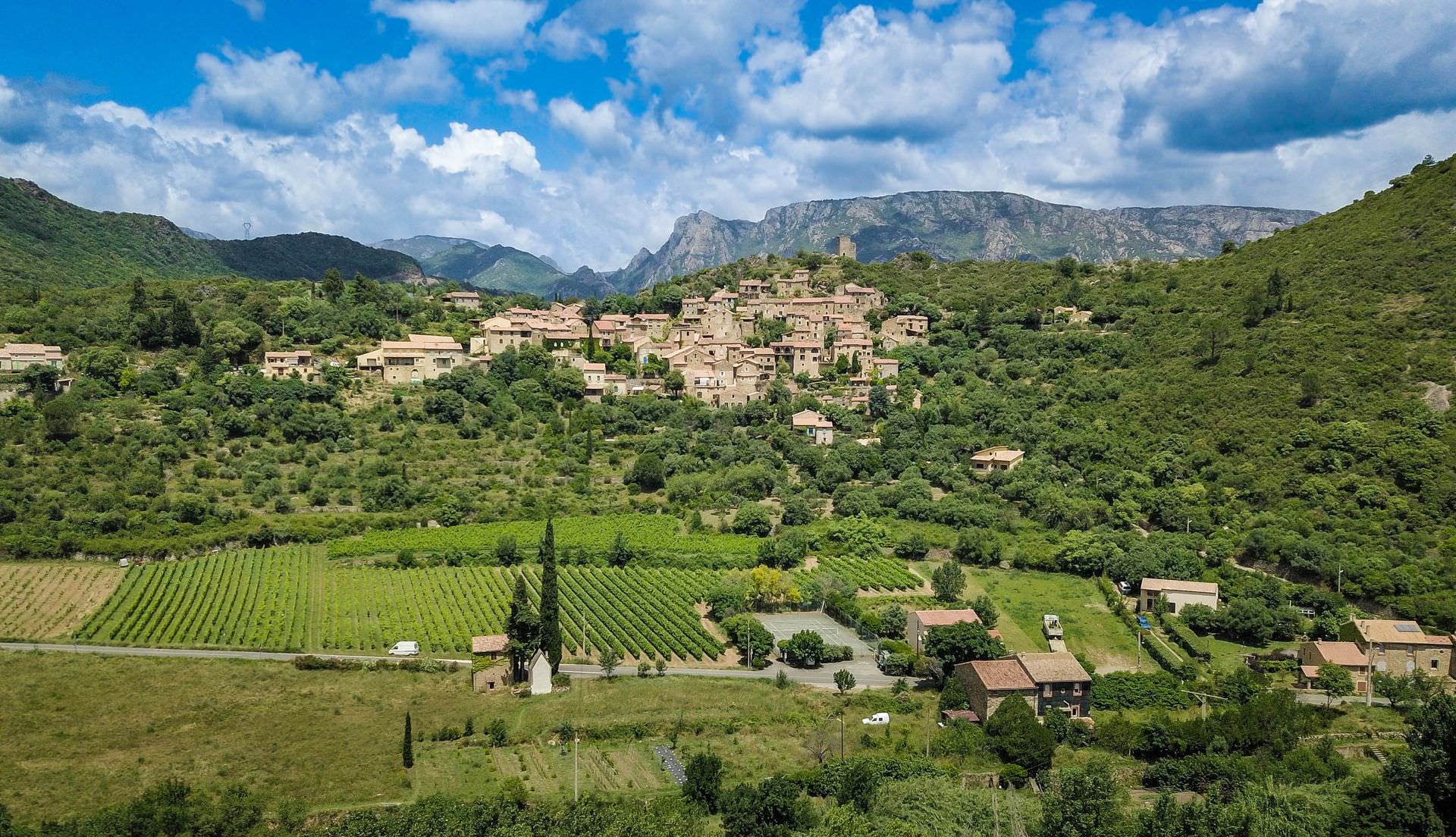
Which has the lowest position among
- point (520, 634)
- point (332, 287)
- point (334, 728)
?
point (334, 728)

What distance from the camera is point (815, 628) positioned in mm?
38562

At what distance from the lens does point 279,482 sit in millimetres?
50312

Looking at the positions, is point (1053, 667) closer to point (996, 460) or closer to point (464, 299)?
point (996, 460)

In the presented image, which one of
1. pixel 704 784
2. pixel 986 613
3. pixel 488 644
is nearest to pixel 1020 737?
pixel 704 784

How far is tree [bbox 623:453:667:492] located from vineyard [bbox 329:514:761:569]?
4973 millimetres

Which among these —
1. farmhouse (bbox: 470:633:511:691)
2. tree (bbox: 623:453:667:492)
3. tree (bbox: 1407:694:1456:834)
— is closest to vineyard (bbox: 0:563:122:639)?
farmhouse (bbox: 470:633:511:691)

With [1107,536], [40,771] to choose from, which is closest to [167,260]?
[40,771]

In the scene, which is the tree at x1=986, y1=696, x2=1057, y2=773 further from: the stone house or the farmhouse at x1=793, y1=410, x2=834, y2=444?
the farmhouse at x1=793, y1=410, x2=834, y2=444

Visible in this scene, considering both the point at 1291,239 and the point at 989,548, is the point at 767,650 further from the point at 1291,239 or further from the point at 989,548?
the point at 1291,239

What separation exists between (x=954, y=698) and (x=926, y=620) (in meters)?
5.18

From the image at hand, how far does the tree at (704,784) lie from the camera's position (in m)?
23.0

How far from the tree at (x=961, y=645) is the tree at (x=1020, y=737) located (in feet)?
12.3

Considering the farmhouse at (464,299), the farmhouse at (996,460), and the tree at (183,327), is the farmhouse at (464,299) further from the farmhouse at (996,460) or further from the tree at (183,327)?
the farmhouse at (996,460)

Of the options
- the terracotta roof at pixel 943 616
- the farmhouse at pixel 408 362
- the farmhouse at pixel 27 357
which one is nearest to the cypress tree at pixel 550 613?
the terracotta roof at pixel 943 616
